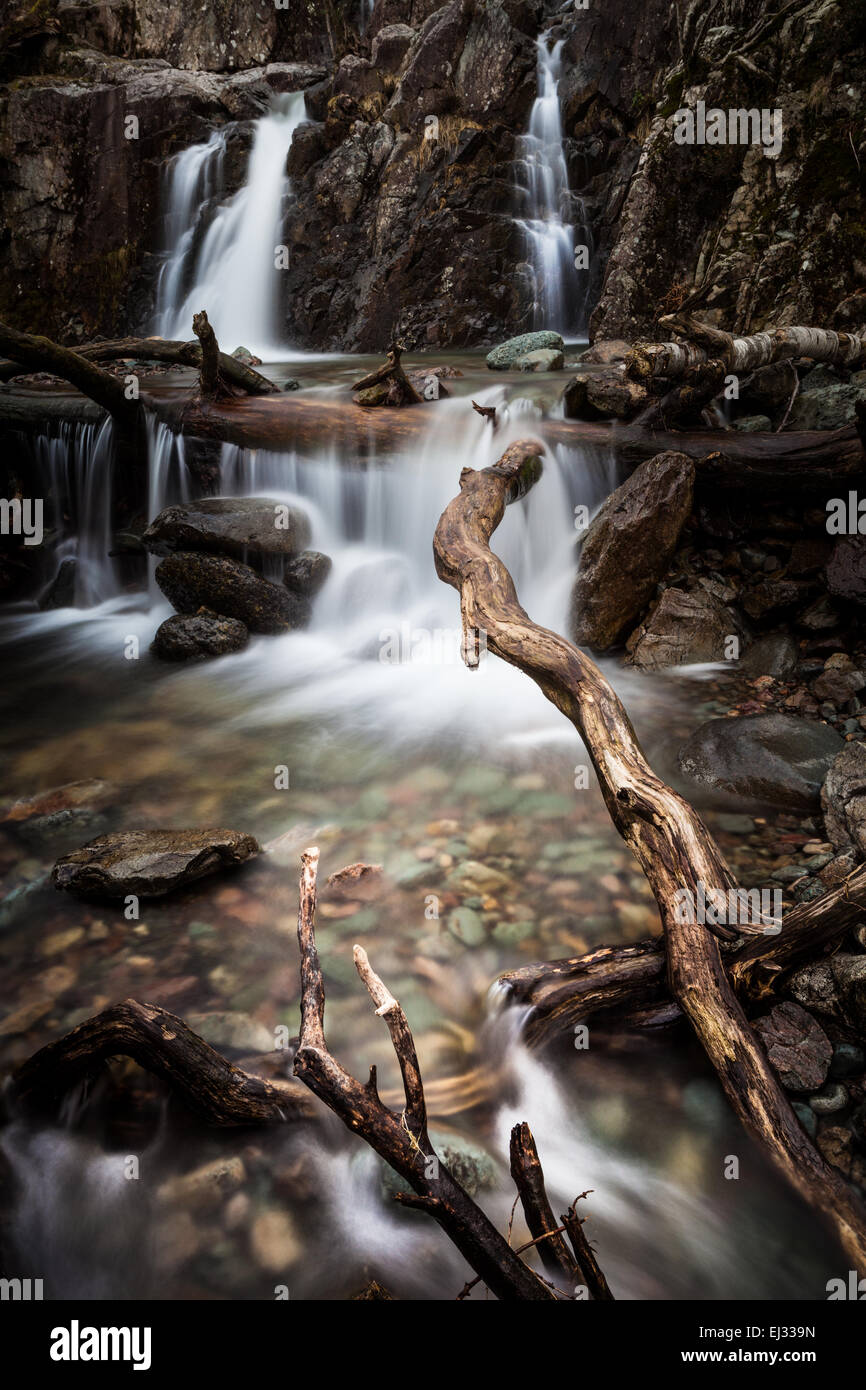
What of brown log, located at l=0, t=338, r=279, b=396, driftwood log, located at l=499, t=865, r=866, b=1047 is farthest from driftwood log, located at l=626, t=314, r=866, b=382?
brown log, located at l=0, t=338, r=279, b=396

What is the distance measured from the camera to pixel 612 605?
18.5ft

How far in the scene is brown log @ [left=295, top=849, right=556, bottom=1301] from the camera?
5.55 ft

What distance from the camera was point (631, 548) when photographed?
18.2 feet

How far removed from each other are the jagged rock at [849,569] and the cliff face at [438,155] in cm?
283

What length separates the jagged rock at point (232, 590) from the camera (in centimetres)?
664

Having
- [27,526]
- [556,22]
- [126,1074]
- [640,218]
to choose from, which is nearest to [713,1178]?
[126,1074]

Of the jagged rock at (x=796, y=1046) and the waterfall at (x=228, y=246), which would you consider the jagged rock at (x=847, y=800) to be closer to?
the jagged rock at (x=796, y=1046)

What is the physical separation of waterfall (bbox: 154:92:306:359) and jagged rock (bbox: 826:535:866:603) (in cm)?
1245

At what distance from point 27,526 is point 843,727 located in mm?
8524

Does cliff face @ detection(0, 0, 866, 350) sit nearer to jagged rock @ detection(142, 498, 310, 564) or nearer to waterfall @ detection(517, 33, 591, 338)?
waterfall @ detection(517, 33, 591, 338)

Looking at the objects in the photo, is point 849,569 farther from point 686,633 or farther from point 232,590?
point 232,590
